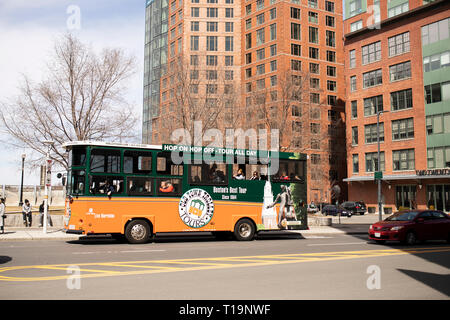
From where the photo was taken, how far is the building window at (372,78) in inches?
2393

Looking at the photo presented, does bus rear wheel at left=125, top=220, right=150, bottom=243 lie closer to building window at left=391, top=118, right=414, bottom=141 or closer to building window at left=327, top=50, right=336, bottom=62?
building window at left=391, top=118, right=414, bottom=141

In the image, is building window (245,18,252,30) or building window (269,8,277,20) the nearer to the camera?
building window (269,8,277,20)

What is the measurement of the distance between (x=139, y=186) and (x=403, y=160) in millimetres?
48363

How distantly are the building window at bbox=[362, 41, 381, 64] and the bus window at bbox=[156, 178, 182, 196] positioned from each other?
170 feet

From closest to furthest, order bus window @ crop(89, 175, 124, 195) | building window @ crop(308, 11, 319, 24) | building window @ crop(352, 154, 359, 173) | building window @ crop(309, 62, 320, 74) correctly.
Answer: bus window @ crop(89, 175, 124, 195)
building window @ crop(352, 154, 359, 173)
building window @ crop(309, 62, 320, 74)
building window @ crop(308, 11, 319, 24)

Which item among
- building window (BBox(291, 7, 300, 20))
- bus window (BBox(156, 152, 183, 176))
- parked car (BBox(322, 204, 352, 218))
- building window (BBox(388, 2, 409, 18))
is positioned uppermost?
building window (BBox(291, 7, 300, 20))

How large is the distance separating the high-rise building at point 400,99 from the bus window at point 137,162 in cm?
4193

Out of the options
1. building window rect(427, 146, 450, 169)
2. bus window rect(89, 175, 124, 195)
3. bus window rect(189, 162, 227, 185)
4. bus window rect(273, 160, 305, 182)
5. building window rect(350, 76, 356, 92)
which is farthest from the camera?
building window rect(350, 76, 356, 92)

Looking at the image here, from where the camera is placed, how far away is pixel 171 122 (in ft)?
106

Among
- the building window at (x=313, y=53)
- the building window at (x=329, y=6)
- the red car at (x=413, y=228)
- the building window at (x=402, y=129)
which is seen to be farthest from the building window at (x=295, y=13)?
the red car at (x=413, y=228)

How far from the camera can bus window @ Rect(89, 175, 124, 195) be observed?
16688 millimetres

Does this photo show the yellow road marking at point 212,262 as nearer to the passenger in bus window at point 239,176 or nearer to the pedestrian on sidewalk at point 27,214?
the passenger in bus window at point 239,176

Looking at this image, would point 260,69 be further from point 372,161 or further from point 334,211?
point 334,211

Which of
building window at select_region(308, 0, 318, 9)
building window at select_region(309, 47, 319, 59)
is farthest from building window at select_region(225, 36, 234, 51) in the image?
building window at select_region(308, 0, 318, 9)
